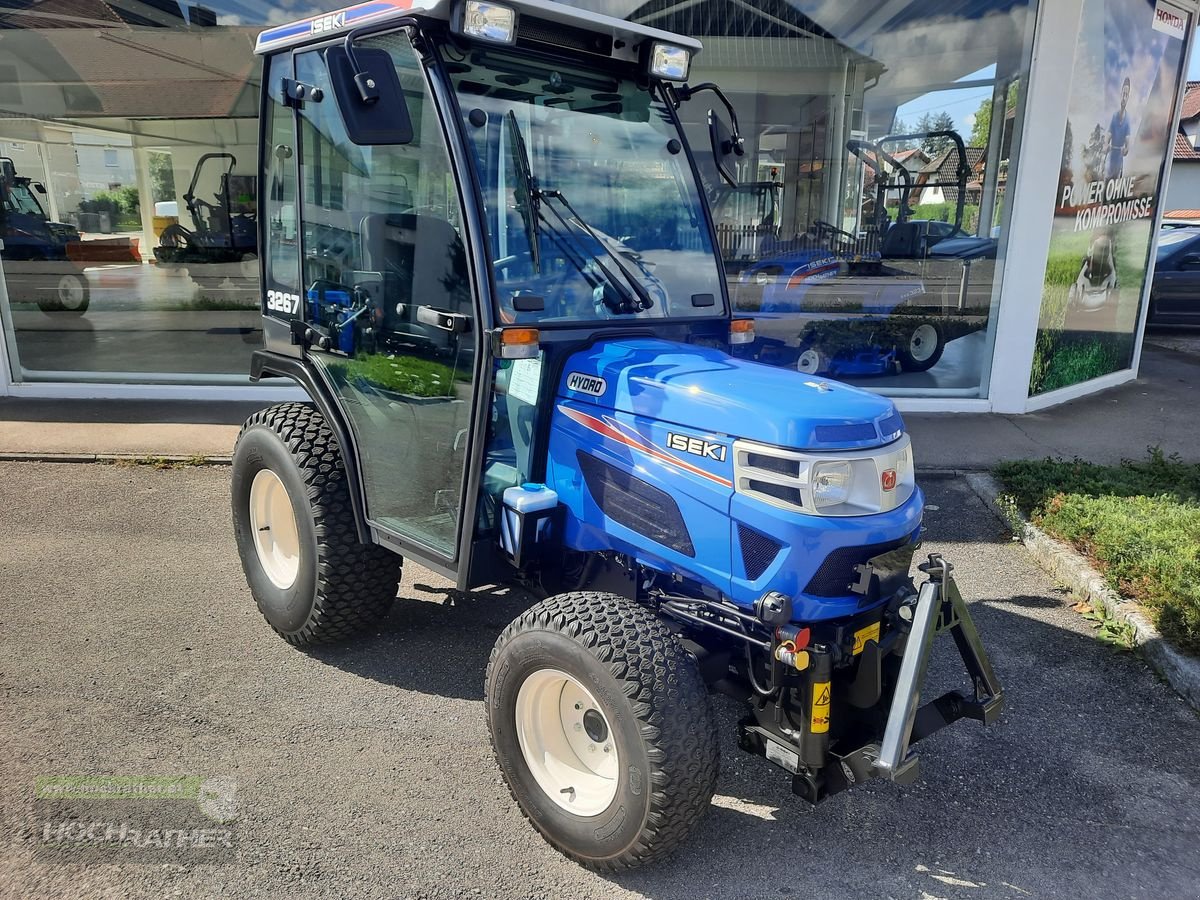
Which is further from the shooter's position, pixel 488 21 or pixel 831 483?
pixel 488 21

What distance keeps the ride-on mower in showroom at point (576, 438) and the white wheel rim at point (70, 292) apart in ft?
20.2

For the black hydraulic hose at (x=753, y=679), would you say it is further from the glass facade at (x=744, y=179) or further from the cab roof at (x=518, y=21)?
the glass facade at (x=744, y=179)

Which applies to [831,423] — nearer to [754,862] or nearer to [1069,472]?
[754,862]

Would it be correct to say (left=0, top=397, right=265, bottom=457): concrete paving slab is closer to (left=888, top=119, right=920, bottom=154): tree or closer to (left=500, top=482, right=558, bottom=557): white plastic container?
(left=500, top=482, right=558, bottom=557): white plastic container

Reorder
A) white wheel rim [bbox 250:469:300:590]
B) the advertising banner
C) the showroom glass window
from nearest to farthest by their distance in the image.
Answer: white wheel rim [bbox 250:469:300:590]
the advertising banner
the showroom glass window

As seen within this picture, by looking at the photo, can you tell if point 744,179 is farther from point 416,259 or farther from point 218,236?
point 416,259

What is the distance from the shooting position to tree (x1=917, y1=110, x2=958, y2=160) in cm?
812

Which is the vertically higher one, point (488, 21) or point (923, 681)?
point (488, 21)

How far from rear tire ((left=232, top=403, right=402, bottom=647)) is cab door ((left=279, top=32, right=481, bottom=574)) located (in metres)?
0.18

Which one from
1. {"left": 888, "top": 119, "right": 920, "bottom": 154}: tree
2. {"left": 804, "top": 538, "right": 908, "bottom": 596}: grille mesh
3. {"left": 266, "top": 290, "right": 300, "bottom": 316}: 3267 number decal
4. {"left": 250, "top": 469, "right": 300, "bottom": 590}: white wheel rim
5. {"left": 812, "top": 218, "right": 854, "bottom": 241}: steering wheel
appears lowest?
{"left": 250, "top": 469, "right": 300, "bottom": 590}: white wheel rim

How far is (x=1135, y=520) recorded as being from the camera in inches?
186

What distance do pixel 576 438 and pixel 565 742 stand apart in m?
0.96

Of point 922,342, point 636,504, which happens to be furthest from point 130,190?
point 636,504

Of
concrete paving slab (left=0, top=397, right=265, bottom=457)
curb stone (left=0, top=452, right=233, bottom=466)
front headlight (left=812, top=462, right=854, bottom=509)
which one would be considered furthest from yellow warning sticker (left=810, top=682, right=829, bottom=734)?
concrete paving slab (left=0, top=397, right=265, bottom=457)
